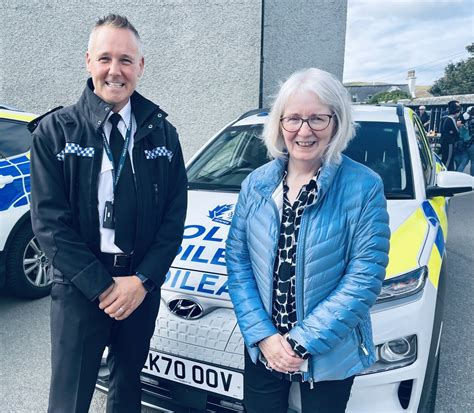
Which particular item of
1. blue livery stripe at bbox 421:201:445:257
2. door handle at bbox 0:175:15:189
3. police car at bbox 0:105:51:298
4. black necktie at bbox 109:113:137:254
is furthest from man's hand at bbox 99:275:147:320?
door handle at bbox 0:175:15:189

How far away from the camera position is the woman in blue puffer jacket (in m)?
1.33

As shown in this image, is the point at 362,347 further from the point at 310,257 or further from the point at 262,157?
the point at 262,157

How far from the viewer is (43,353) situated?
113 inches

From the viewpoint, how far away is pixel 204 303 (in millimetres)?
1850

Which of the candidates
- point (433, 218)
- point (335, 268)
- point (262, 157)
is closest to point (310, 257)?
point (335, 268)

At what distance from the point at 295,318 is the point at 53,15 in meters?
8.25

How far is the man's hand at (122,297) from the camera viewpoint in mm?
1476

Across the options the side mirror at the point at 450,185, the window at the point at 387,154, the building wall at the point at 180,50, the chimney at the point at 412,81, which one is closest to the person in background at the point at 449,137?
the building wall at the point at 180,50

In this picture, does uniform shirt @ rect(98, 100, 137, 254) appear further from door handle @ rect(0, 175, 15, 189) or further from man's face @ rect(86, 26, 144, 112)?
door handle @ rect(0, 175, 15, 189)

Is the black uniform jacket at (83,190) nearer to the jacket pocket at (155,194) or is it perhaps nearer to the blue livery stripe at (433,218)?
the jacket pocket at (155,194)

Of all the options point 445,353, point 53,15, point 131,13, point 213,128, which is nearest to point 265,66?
point 213,128

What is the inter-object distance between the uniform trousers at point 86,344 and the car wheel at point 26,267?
199 centimetres

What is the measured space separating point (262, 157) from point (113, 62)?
5.32 ft

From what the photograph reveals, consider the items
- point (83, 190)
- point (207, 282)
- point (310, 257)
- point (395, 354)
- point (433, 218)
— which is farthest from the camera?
point (433, 218)
